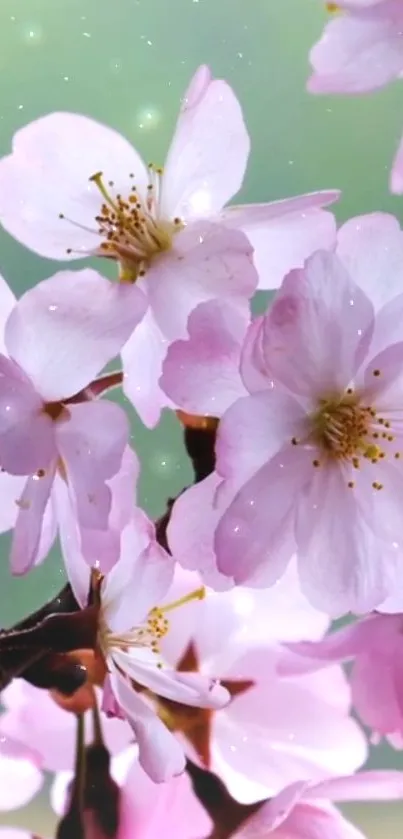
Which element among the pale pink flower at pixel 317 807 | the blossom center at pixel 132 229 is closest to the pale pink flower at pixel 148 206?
the blossom center at pixel 132 229

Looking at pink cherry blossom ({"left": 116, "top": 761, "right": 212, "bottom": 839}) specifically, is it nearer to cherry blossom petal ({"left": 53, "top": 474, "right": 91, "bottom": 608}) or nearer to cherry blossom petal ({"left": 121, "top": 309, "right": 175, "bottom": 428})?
cherry blossom petal ({"left": 53, "top": 474, "right": 91, "bottom": 608})

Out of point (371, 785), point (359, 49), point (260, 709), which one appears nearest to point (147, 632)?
point (260, 709)

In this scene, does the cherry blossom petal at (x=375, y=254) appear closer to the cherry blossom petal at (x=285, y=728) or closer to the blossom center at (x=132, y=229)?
the blossom center at (x=132, y=229)

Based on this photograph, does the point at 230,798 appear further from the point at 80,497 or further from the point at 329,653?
the point at 80,497

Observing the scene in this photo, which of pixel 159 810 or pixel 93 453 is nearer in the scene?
pixel 93 453

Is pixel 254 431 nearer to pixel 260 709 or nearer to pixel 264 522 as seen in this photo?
pixel 264 522

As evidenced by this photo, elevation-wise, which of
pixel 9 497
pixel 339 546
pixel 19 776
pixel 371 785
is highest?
pixel 9 497
